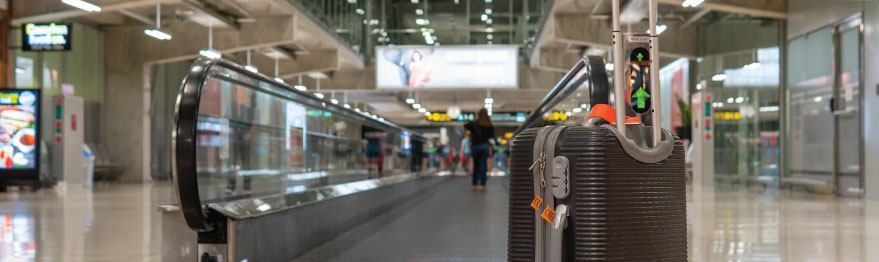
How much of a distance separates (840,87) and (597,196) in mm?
12631

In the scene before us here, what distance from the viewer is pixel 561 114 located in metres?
7.21

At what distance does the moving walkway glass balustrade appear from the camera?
14.4 ft

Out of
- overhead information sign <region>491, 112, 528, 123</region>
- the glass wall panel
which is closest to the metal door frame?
the glass wall panel

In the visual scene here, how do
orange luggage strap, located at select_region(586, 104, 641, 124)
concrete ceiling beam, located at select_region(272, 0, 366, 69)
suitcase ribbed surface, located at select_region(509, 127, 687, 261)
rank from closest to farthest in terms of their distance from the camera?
suitcase ribbed surface, located at select_region(509, 127, 687, 261)
orange luggage strap, located at select_region(586, 104, 641, 124)
concrete ceiling beam, located at select_region(272, 0, 366, 69)

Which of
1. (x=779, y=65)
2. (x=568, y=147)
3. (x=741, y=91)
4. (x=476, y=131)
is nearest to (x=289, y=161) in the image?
(x=568, y=147)

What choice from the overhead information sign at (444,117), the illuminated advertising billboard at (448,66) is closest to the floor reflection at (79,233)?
the illuminated advertising billboard at (448,66)

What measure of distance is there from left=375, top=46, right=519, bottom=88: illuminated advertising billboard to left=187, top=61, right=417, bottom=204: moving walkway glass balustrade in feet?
48.6

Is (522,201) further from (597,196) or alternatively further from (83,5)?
(83,5)

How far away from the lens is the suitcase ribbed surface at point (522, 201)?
260 centimetres

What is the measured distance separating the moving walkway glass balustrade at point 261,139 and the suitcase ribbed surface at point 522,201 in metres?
1.95

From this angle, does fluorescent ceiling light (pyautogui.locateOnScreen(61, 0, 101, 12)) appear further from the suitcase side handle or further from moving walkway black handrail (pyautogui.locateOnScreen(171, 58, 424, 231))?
the suitcase side handle

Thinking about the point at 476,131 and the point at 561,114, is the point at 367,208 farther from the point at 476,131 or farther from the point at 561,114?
the point at 476,131

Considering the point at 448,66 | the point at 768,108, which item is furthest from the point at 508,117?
the point at 768,108

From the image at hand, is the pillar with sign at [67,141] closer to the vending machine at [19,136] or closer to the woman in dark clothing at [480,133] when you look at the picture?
the vending machine at [19,136]
